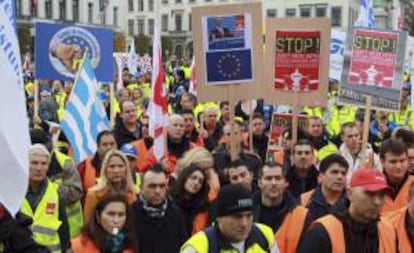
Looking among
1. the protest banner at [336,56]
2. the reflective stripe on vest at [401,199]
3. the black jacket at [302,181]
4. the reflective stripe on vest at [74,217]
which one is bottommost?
the reflective stripe on vest at [74,217]

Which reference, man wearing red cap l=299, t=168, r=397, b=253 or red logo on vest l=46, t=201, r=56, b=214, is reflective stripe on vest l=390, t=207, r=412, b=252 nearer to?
man wearing red cap l=299, t=168, r=397, b=253

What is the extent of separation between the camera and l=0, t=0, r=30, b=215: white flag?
2539 mm

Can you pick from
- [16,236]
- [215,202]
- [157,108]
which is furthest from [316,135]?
[16,236]

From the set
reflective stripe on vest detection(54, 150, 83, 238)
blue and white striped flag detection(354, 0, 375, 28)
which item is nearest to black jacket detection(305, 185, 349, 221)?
reflective stripe on vest detection(54, 150, 83, 238)

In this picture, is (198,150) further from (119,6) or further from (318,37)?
(119,6)

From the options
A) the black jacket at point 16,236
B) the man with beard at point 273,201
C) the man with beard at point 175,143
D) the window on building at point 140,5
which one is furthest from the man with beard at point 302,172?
the window on building at point 140,5

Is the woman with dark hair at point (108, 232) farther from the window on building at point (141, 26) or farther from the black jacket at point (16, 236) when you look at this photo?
the window on building at point (141, 26)

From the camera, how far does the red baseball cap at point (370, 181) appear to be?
3510 mm

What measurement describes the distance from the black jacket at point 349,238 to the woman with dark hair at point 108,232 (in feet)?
3.77

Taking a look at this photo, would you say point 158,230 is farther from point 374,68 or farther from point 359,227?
point 374,68

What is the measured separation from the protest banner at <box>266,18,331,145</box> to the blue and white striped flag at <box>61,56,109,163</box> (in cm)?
159

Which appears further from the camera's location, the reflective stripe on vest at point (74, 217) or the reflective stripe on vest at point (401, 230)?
the reflective stripe on vest at point (74, 217)

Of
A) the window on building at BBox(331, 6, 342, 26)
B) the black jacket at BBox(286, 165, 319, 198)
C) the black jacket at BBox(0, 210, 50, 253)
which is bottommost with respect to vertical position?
the black jacket at BBox(286, 165, 319, 198)

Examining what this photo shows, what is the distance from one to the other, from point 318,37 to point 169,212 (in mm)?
2943
